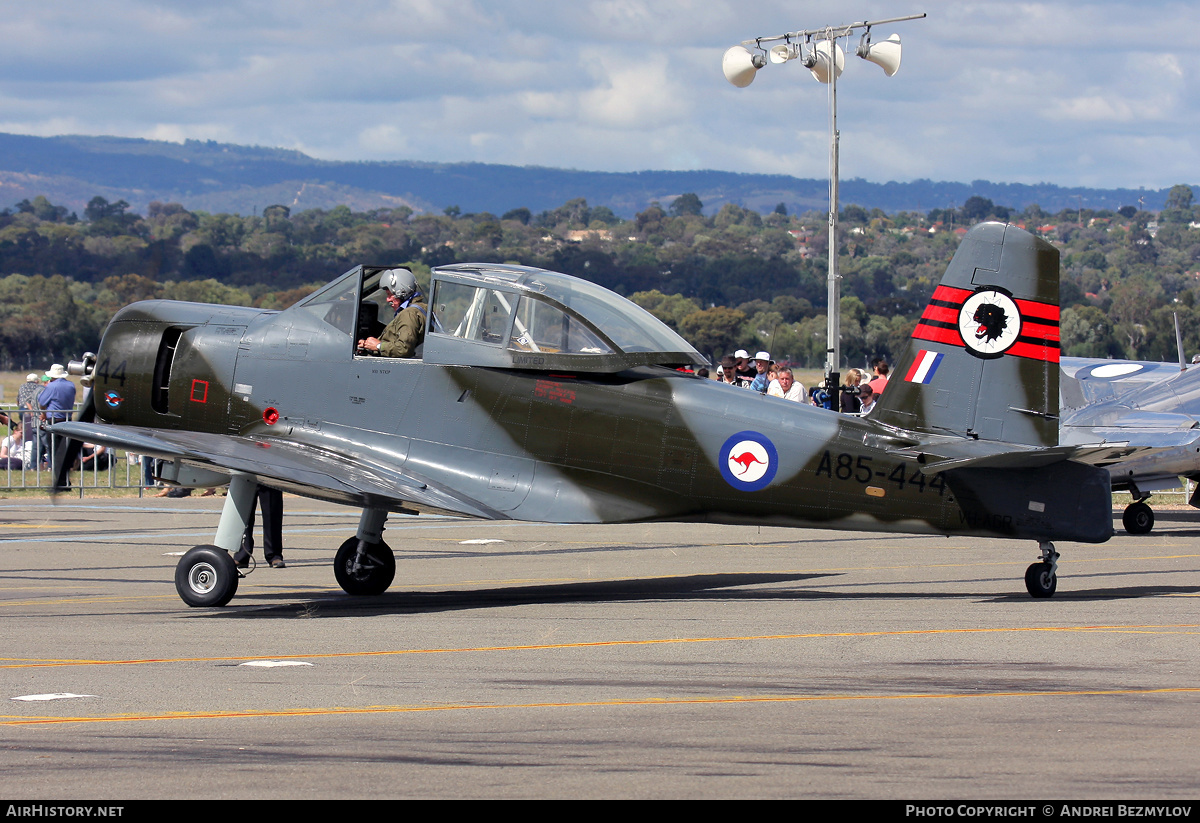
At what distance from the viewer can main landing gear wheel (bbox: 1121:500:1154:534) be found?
1647cm

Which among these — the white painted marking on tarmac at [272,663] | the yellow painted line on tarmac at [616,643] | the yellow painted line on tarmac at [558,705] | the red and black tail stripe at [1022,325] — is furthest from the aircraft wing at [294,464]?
the red and black tail stripe at [1022,325]

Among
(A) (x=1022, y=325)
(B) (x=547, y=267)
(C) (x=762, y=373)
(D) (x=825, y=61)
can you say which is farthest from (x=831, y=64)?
(B) (x=547, y=267)

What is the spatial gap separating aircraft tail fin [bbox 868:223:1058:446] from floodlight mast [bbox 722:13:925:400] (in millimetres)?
10407

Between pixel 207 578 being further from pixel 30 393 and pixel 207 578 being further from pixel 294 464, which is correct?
pixel 30 393

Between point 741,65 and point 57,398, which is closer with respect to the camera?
point 57,398

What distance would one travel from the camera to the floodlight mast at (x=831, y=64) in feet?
70.2

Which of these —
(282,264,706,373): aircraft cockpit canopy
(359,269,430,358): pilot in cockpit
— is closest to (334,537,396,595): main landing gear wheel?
(359,269,430,358): pilot in cockpit

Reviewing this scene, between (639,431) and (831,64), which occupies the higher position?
(831,64)

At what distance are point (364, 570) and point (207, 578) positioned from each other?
1.52 m

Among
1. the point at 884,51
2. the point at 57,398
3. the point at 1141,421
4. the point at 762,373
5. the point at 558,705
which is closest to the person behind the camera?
the point at 558,705

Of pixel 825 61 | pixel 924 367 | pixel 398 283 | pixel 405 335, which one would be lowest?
pixel 924 367

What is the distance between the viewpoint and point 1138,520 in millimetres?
16516

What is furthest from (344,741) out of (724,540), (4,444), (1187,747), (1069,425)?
(4,444)

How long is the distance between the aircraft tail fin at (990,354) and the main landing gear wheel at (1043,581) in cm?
107
